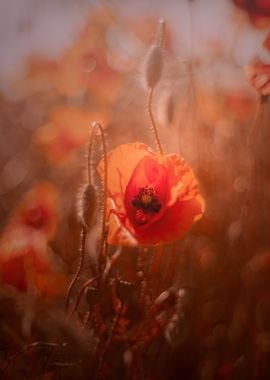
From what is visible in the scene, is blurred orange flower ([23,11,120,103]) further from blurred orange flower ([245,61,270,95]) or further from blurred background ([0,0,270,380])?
blurred orange flower ([245,61,270,95])

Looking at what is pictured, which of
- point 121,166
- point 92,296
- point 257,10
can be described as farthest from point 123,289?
point 257,10

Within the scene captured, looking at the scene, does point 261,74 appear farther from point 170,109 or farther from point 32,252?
point 32,252

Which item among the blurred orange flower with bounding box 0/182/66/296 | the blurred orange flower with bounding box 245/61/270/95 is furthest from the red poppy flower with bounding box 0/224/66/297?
the blurred orange flower with bounding box 245/61/270/95

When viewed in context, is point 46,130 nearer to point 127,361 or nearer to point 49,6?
point 49,6

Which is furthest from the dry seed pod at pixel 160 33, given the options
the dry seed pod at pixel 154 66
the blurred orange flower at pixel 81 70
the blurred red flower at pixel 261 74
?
the blurred orange flower at pixel 81 70

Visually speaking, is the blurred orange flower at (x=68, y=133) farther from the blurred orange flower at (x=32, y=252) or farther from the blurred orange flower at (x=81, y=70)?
the blurred orange flower at (x=32, y=252)

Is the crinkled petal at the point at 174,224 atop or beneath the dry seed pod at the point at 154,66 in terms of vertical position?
beneath

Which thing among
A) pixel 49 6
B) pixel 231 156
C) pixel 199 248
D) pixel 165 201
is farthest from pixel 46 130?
pixel 165 201

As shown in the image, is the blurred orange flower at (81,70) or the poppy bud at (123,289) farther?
the blurred orange flower at (81,70)
